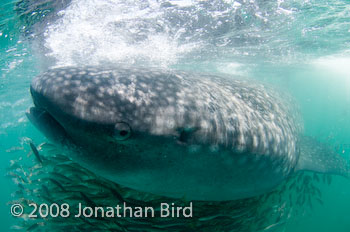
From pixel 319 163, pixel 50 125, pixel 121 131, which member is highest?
pixel 50 125

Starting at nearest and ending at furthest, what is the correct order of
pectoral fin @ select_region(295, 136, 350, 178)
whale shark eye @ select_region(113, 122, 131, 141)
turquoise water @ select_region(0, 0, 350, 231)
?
whale shark eye @ select_region(113, 122, 131, 141), pectoral fin @ select_region(295, 136, 350, 178), turquoise water @ select_region(0, 0, 350, 231)

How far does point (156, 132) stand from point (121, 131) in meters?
0.39

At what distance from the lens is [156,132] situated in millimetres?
2453

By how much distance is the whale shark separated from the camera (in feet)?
7.51

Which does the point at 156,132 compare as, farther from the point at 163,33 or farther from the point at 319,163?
the point at 163,33

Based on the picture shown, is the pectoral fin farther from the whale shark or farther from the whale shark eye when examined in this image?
the whale shark eye

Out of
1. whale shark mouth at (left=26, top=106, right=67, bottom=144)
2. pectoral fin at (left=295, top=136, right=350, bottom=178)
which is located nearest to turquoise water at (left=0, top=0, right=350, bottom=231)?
pectoral fin at (left=295, top=136, right=350, bottom=178)

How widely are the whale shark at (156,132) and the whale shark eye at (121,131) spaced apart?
0.03 ft

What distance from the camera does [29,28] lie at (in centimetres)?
966

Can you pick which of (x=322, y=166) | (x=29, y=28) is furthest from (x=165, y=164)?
(x=29, y=28)

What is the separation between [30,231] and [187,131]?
396 centimetres

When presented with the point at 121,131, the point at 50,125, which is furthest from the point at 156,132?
the point at 50,125

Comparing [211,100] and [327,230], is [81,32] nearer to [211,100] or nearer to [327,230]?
[211,100]

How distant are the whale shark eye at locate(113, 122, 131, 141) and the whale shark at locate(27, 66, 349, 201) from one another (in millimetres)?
10
